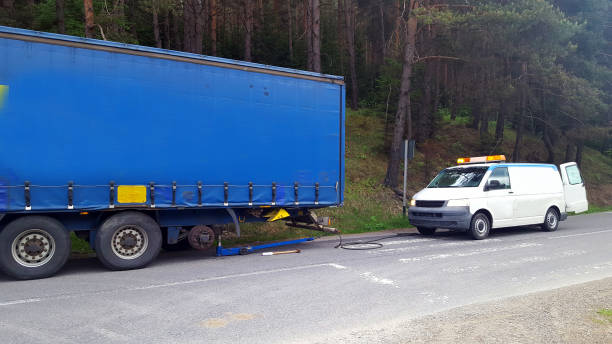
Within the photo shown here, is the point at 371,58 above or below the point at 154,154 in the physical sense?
above

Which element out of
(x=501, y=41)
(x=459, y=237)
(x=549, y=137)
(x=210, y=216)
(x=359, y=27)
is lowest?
(x=459, y=237)

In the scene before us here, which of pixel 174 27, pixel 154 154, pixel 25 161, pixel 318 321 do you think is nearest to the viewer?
pixel 318 321

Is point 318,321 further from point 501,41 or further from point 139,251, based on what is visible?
point 501,41

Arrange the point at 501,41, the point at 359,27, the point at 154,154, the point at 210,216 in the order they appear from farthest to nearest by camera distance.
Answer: the point at 359,27 → the point at 501,41 → the point at 210,216 → the point at 154,154

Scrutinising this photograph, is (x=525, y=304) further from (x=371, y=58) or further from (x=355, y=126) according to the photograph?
(x=371, y=58)

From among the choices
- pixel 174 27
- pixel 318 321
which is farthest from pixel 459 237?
pixel 174 27

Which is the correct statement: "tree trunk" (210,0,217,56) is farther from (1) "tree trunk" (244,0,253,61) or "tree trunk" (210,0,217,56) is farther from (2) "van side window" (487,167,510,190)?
(2) "van side window" (487,167,510,190)

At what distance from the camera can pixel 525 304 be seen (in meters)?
5.52

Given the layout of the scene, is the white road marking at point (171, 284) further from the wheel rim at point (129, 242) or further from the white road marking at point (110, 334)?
the white road marking at point (110, 334)

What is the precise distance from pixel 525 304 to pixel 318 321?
8.53 feet

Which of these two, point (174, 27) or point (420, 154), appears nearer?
point (420, 154)

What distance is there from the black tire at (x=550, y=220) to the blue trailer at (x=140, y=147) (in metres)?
7.36

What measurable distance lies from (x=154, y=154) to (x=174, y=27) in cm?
2310

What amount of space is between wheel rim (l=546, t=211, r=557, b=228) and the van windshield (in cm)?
293
